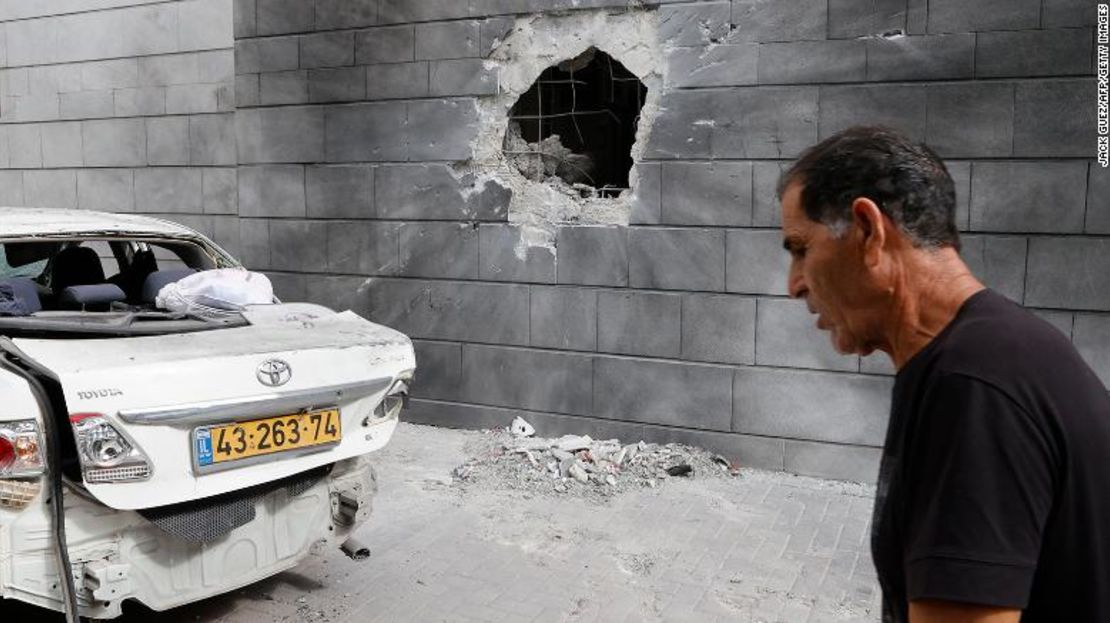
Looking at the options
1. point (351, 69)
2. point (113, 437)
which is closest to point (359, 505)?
point (113, 437)

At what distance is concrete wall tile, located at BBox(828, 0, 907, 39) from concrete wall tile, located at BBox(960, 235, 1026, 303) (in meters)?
1.33

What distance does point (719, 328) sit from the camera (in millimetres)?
5766

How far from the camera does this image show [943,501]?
113 centimetres

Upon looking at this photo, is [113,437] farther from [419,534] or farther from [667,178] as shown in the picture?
[667,178]

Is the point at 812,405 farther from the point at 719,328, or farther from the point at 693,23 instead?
the point at 693,23

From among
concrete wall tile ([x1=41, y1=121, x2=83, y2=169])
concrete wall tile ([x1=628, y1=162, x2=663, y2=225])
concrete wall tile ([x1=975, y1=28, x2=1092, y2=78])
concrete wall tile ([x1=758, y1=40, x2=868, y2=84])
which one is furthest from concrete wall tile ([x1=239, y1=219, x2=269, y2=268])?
concrete wall tile ([x1=975, y1=28, x2=1092, y2=78])

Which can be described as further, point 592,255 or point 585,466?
point 592,255

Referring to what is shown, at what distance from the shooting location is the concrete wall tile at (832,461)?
5.46m

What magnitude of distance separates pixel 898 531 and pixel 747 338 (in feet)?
14.7

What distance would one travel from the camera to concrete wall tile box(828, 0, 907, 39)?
5.14 meters

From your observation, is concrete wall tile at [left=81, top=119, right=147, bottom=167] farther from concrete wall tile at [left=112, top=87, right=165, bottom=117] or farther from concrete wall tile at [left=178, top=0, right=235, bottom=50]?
concrete wall tile at [left=178, top=0, right=235, bottom=50]

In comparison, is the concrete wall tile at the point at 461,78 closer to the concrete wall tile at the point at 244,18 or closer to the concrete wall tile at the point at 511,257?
the concrete wall tile at the point at 511,257

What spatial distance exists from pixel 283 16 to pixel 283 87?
0.57 metres

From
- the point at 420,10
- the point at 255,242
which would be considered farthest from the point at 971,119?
the point at 255,242
